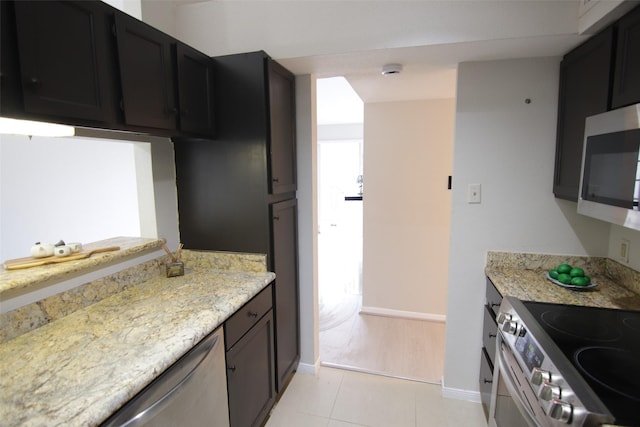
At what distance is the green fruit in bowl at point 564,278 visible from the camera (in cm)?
165

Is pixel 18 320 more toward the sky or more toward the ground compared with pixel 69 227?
more toward the ground

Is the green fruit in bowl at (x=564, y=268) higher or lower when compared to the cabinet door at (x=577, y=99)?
lower

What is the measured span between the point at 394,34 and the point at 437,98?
1.48 m

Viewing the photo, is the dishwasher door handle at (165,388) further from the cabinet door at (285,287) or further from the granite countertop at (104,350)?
the cabinet door at (285,287)

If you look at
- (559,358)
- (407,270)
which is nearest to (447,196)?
(407,270)

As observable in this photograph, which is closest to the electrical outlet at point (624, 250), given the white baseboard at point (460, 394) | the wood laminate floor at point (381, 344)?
the white baseboard at point (460, 394)

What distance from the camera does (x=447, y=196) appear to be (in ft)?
10.2

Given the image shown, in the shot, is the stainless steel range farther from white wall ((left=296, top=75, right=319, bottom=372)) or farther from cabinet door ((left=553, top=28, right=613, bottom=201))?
white wall ((left=296, top=75, right=319, bottom=372))

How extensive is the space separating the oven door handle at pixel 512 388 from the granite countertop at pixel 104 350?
1238 millimetres

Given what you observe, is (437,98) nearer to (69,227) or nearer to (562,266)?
(562,266)

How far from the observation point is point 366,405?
208 cm

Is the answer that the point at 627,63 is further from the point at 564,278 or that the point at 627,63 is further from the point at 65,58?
the point at 65,58

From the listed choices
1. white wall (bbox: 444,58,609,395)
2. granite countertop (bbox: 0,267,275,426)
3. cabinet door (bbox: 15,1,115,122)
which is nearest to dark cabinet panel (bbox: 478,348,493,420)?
white wall (bbox: 444,58,609,395)

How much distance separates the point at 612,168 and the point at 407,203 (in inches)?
76.2
